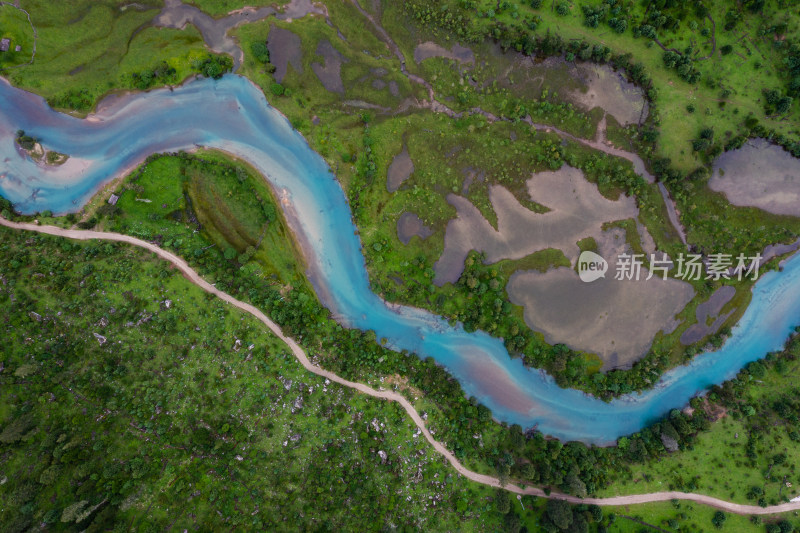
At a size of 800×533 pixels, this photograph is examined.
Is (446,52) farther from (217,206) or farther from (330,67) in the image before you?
(217,206)

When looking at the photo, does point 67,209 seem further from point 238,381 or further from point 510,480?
point 510,480

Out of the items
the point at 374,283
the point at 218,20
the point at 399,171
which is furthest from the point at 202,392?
the point at 218,20

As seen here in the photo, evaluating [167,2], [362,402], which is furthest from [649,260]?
[167,2]

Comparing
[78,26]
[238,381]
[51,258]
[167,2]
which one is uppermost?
[167,2]

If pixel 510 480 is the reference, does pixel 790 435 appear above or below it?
above

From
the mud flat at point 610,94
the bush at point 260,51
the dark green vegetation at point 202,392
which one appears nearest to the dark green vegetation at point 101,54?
the bush at point 260,51

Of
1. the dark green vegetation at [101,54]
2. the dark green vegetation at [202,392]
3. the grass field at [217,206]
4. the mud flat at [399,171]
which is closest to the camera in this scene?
the dark green vegetation at [202,392]

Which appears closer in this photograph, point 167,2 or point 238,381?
point 238,381

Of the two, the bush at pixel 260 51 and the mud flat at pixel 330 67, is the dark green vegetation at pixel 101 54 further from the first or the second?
the mud flat at pixel 330 67

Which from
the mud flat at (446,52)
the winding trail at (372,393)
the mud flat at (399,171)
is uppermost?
the mud flat at (446,52)
